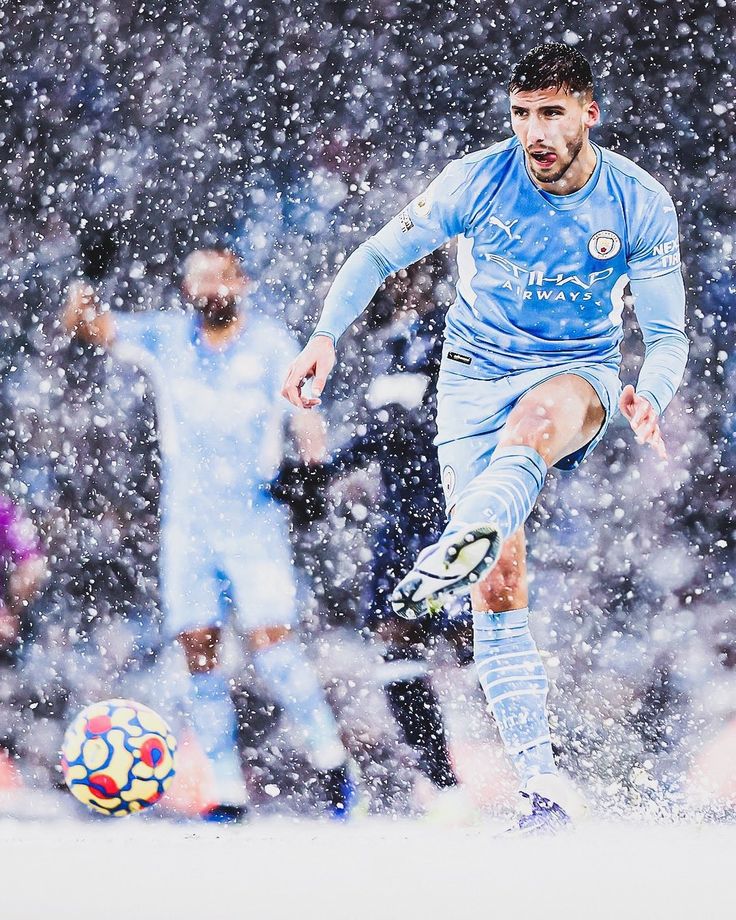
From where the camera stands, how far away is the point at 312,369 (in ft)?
6.95

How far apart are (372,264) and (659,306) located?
1.92ft

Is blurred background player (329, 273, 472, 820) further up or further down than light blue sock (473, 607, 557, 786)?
further up

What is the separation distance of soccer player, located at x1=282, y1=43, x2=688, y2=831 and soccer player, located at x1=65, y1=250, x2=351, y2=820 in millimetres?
369

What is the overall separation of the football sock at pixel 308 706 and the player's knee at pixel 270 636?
3cm

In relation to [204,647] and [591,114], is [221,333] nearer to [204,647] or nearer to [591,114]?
[204,647]

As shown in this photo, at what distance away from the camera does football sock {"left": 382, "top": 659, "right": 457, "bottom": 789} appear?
83.6 inches

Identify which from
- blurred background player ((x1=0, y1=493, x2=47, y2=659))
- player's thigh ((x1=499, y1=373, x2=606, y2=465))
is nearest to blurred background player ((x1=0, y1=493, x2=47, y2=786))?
blurred background player ((x1=0, y1=493, x2=47, y2=659))

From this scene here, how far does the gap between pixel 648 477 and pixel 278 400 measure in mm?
801

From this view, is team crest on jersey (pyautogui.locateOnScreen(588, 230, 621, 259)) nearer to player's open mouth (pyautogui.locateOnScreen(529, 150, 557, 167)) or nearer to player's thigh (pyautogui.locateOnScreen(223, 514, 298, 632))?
player's open mouth (pyautogui.locateOnScreen(529, 150, 557, 167))

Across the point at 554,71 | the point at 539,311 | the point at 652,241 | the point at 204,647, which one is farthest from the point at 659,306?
the point at 204,647

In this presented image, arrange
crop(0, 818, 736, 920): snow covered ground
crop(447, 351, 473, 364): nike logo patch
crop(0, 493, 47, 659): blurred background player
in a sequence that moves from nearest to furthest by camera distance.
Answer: crop(0, 818, 736, 920): snow covered ground, crop(447, 351, 473, 364): nike logo patch, crop(0, 493, 47, 659): blurred background player

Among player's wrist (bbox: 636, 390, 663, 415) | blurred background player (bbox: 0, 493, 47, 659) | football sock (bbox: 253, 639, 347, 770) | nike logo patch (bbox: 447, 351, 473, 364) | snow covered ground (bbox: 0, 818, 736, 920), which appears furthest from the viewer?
blurred background player (bbox: 0, 493, 47, 659)

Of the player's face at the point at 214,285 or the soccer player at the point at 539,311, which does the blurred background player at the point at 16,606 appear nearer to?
the player's face at the point at 214,285

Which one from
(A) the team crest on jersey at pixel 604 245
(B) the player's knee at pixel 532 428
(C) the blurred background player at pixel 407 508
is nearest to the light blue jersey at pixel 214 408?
(C) the blurred background player at pixel 407 508
